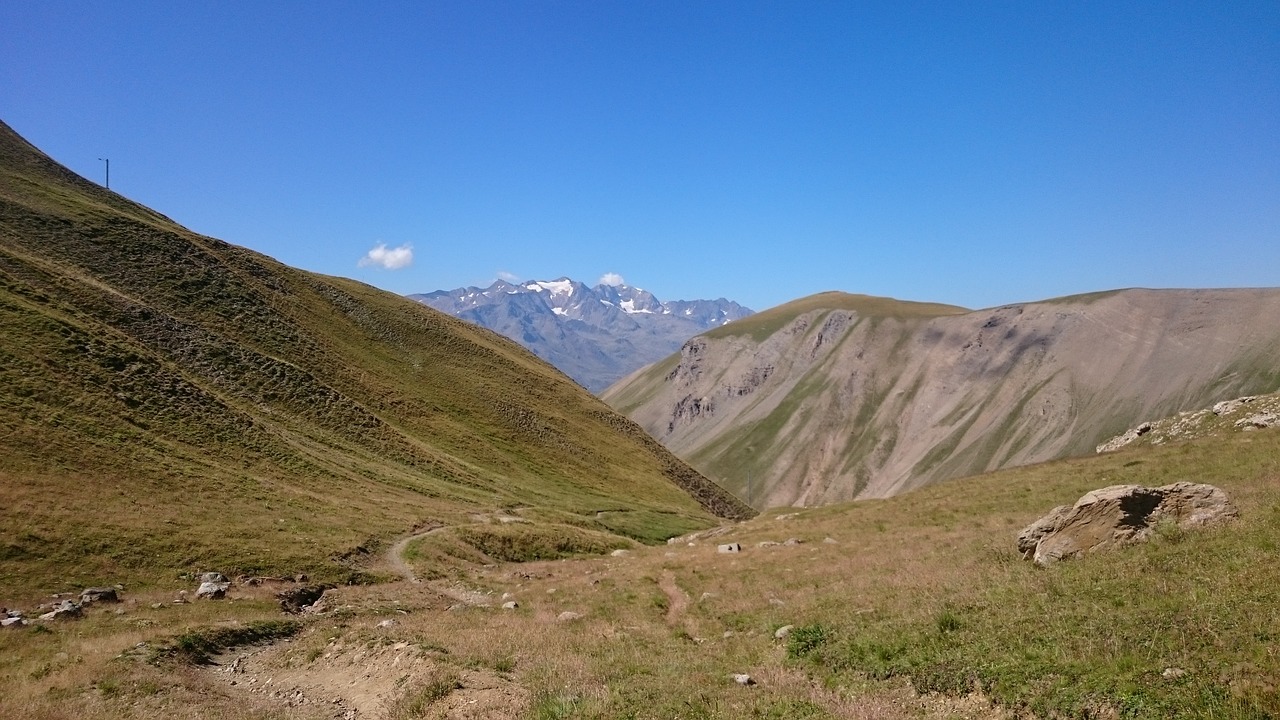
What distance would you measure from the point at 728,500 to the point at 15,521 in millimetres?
101135

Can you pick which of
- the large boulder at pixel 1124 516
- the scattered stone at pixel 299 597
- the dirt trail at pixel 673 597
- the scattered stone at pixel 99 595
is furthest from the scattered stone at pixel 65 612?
the large boulder at pixel 1124 516

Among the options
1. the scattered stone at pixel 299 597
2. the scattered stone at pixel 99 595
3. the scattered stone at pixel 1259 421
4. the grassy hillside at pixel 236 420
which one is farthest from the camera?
the scattered stone at pixel 1259 421

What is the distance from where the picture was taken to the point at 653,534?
67625mm

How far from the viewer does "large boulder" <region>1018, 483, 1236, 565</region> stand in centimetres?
1836

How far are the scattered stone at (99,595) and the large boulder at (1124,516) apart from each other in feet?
114

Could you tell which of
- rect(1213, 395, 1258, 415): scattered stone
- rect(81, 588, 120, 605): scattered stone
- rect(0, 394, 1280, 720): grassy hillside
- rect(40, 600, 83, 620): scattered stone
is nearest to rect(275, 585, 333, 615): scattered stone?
rect(0, 394, 1280, 720): grassy hillside

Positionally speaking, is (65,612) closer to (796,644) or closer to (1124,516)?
(796,644)

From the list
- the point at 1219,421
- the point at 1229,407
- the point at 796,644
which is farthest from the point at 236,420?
the point at 1229,407

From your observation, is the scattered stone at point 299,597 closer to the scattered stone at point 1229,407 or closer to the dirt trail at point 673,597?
the dirt trail at point 673,597

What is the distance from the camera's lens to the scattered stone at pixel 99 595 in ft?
91.4

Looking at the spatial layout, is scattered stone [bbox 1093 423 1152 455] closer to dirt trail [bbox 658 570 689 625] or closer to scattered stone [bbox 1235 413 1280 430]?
scattered stone [bbox 1235 413 1280 430]

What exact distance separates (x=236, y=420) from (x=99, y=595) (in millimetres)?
31528

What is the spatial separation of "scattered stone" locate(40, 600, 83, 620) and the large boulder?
33277 mm

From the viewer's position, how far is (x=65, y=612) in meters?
25.6
